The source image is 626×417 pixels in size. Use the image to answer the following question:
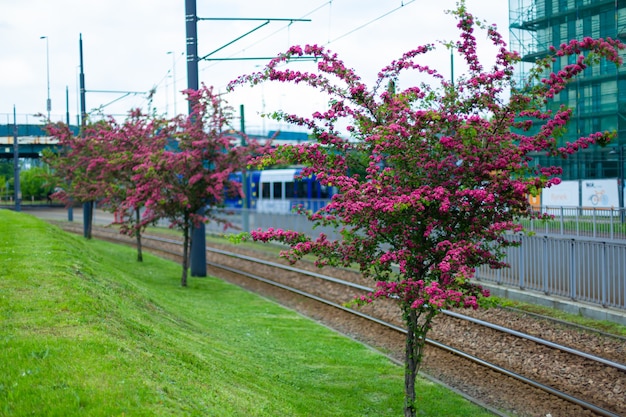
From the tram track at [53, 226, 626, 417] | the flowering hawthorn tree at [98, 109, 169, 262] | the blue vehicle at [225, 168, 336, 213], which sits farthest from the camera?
the blue vehicle at [225, 168, 336, 213]

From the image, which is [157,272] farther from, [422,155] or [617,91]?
[617,91]

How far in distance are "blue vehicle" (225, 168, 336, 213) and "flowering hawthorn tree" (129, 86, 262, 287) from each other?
1681 cm

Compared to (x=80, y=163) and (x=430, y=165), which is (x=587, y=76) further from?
(x=430, y=165)

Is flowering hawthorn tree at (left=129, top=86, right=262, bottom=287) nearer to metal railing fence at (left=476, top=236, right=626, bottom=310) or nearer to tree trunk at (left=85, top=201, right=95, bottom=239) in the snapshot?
metal railing fence at (left=476, top=236, right=626, bottom=310)

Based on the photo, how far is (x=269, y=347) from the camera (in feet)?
47.4

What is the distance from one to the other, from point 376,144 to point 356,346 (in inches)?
279

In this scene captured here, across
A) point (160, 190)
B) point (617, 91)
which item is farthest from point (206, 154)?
point (617, 91)

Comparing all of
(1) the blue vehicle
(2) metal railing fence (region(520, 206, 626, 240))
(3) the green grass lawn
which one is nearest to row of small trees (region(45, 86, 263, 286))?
(3) the green grass lawn

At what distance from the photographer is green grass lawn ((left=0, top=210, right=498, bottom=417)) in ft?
22.8

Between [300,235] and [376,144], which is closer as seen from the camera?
[376,144]

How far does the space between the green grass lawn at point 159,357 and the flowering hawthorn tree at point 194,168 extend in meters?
3.23

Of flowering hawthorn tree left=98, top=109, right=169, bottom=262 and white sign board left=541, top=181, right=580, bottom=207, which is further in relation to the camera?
white sign board left=541, top=181, right=580, bottom=207

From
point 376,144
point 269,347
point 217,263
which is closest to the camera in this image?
point 376,144

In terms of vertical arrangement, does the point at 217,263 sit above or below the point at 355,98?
below
